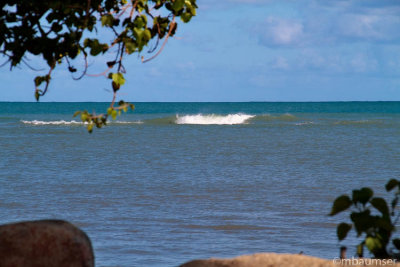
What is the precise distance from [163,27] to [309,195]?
7430 mm

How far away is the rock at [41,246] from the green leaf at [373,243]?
2.04 meters

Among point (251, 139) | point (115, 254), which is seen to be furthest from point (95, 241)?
point (251, 139)

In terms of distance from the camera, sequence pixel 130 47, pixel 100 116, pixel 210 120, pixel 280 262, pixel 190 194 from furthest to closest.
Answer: pixel 210 120
pixel 190 194
pixel 280 262
pixel 100 116
pixel 130 47

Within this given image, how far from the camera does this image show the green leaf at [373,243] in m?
4.08

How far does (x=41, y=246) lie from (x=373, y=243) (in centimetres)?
238

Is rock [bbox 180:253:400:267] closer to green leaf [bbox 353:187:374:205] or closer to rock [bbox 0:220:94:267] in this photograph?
green leaf [bbox 353:187:374:205]

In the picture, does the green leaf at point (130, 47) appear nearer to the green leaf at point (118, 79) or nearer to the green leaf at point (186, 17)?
the green leaf at point (118, 79)

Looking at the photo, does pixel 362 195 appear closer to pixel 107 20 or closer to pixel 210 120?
A: pixel 107 20

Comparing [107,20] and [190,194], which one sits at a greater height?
[107,20]

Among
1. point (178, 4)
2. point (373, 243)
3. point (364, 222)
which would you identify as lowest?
point (373, 243)

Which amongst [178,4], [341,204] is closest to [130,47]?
[178,4]

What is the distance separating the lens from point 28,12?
4.18 meters

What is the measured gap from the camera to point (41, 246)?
4.16 metres

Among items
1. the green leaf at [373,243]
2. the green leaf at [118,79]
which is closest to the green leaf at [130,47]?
the green leaf at [118,79]
